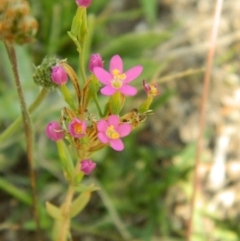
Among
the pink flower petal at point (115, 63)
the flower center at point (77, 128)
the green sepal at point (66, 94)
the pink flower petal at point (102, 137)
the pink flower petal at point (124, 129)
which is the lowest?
the pink flower petal at point (102, 137)

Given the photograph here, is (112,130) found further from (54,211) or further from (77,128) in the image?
(54,211)

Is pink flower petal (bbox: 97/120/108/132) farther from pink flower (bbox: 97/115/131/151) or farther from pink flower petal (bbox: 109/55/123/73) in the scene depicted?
pink flower petal (bbox: 109/55/123/73)

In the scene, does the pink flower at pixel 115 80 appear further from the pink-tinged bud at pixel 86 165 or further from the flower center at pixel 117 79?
the pink-tinged bud at pixel 86 165

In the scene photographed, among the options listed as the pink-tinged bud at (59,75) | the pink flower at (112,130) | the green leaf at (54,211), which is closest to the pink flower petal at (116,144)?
the pink flower at (112,130)

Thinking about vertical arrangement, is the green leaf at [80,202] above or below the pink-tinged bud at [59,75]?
below

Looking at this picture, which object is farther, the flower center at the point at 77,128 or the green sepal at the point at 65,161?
the green sepal at the point at 65,161

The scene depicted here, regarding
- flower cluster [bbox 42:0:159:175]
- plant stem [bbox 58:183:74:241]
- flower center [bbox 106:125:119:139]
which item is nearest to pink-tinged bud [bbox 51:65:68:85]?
flower cluster [bbox 42:0:159:175]

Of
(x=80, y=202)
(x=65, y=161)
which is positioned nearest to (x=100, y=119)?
(x=65, y=161)

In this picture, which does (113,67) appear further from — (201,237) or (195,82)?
(195,82)
